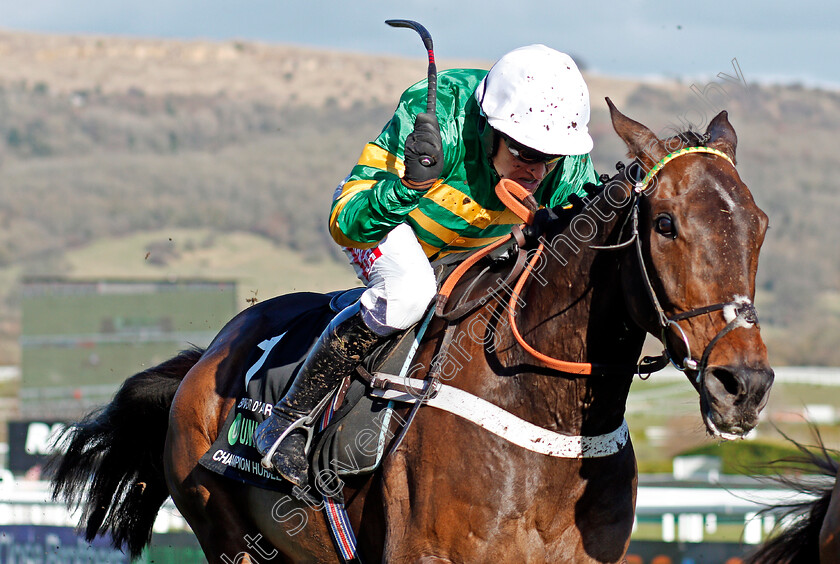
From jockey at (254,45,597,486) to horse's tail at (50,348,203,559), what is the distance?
4.45 feet

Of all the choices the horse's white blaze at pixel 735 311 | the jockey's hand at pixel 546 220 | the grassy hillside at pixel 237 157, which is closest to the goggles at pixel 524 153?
the jockey's hand at pixel 546 220

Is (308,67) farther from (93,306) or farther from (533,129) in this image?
(533,129)

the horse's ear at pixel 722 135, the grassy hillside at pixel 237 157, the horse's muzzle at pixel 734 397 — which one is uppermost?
the horse's ear at pixel 722 135

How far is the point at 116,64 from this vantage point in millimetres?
65625

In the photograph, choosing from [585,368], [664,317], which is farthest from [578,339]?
[664,317]

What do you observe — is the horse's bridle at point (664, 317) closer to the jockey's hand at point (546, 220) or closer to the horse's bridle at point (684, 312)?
the horse's bridle at point (684, 312)

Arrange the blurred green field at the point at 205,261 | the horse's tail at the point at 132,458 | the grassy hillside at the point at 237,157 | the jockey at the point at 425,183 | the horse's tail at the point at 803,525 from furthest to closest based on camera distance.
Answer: the grassy hillside at the point at 237,157
the blurred green field at the point at 205,261
the horse's tail at the point at 132,458
the horse's tail at the point at 803,525
the jockey at the point at 425,183

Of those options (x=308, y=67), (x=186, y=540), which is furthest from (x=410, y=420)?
(x=308, y=67)

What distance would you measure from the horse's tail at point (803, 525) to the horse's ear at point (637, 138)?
6.72 ft

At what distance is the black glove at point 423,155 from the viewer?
2.89 m

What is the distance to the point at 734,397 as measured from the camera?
7.98 ft

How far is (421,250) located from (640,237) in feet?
2.69

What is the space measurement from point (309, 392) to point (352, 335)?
0.27 m

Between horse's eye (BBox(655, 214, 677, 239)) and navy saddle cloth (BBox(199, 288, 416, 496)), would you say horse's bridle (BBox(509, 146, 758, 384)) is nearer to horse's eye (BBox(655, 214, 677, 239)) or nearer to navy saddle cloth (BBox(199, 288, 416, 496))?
horse's eye (BBox(655, 214, 677, 239))
